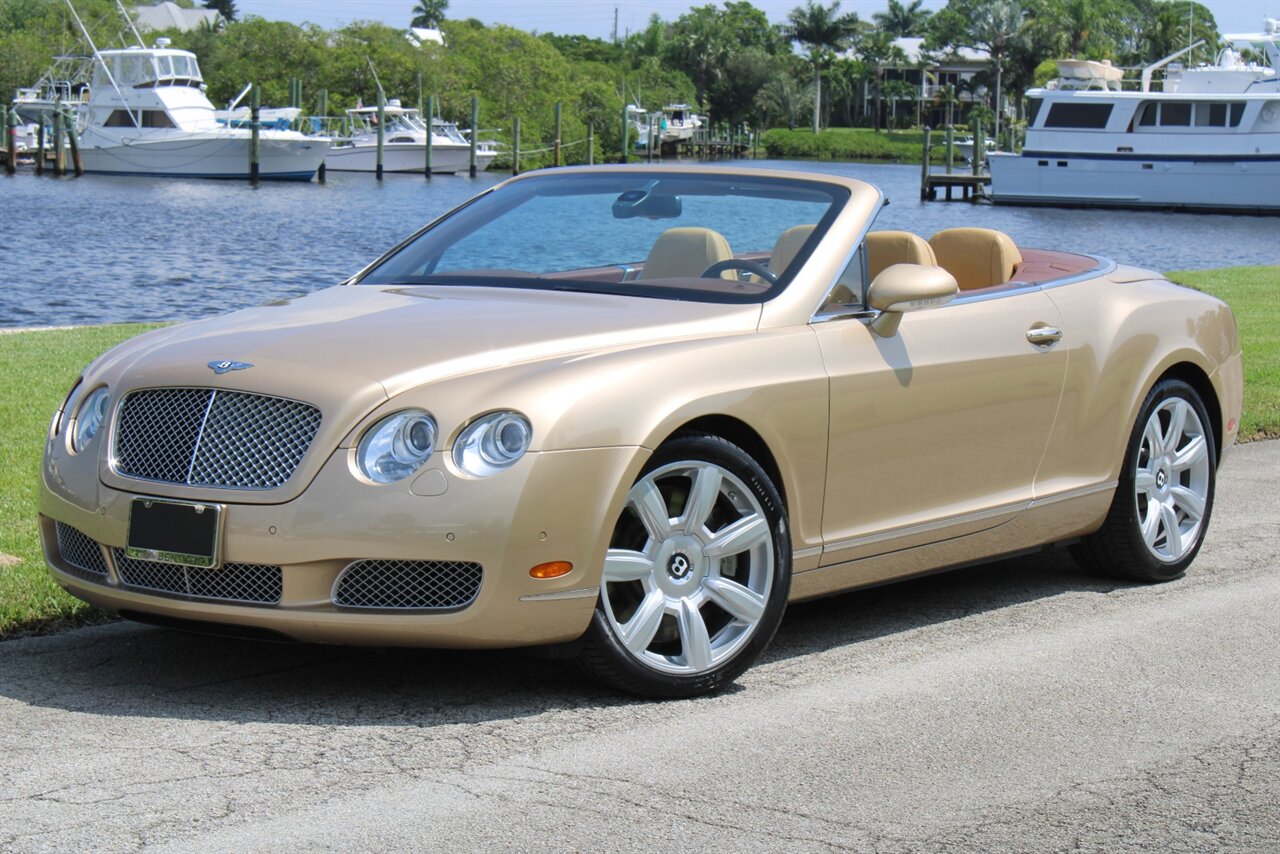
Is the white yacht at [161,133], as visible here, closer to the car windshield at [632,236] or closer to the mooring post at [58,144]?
the mooring post at [58,144]

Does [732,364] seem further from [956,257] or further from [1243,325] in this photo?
[1243,325]

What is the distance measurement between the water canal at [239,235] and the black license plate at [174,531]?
10.6 metres

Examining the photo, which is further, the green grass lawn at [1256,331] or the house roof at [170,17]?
the house roof at [170,17]

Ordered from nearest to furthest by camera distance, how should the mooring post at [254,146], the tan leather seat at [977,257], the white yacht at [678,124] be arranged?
1. the tan leather seat at [977,257]
2. the mooring post at [254,146]
3. the white yacht at [678,124]

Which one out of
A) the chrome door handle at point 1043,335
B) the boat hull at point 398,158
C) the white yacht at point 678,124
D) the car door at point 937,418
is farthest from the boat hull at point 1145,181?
the white yacht at point 678,124

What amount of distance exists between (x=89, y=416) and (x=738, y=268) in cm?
202

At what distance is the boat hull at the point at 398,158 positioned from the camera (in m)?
86.4

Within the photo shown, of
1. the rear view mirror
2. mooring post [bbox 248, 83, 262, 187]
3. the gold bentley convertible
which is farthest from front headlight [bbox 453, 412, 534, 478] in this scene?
mooring post [bbox 248, 83, 262, 187]

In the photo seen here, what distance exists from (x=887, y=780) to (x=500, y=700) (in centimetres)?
114

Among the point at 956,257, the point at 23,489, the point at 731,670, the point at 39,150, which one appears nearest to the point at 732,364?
the point at 731,670

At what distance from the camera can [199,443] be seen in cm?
452

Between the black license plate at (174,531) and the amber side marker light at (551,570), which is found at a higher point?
the black license plate at (174,531)

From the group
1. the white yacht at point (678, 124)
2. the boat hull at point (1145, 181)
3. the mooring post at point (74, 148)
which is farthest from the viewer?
the white yacht at point (678, 124)

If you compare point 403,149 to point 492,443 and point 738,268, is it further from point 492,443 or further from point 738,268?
point 492,443
